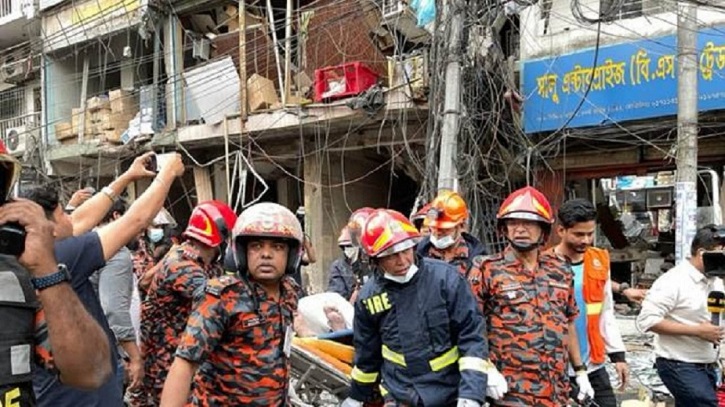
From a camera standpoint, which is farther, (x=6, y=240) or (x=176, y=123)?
(x=176, y=123)

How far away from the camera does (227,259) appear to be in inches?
133

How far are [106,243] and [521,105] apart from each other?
829 cm

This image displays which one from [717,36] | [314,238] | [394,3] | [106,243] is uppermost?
[394,3]

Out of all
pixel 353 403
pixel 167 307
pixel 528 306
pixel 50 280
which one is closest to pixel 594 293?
pixel 528 306

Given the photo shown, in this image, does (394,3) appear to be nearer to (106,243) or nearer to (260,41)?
(260,41)

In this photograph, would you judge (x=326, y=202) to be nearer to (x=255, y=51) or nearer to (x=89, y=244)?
(x=255, y=51)

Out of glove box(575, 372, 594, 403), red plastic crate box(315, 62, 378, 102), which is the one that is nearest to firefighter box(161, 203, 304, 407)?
glove box(575, 372, 594, 403)

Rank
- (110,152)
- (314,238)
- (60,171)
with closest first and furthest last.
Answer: (314,238) → (110,152) → (60,171)

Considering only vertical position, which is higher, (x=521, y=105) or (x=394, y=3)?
(x=394, y=3)

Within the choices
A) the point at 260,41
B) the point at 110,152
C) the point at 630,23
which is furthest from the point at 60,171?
the point at 630,23

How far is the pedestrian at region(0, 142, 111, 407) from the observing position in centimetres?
147

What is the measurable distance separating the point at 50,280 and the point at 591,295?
350 centimetres

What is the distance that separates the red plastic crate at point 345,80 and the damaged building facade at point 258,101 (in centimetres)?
2

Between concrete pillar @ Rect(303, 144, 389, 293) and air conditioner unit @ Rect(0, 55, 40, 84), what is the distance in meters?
9.43
